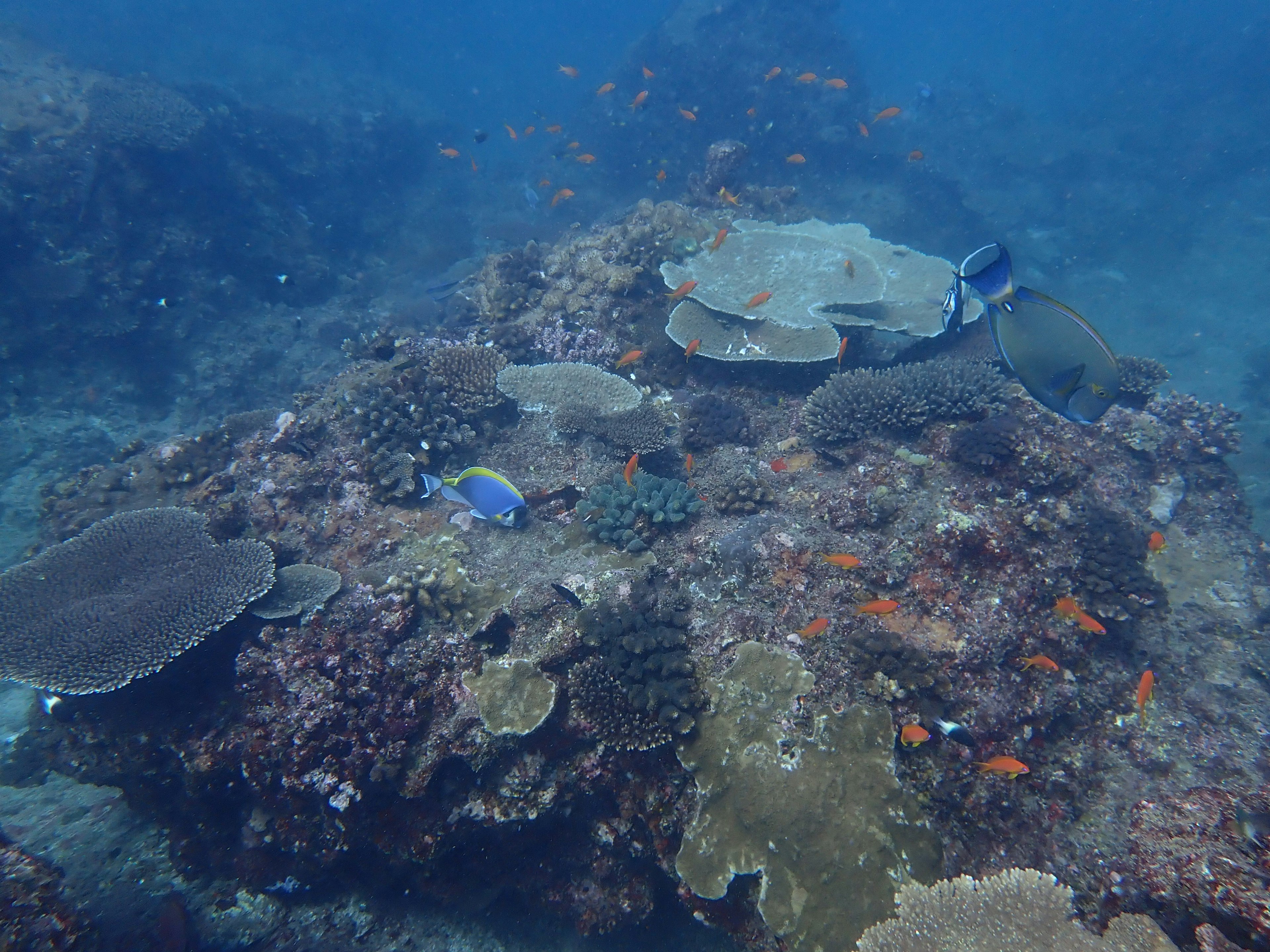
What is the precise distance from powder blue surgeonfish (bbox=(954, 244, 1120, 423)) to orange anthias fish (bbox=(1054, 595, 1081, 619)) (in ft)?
6.12

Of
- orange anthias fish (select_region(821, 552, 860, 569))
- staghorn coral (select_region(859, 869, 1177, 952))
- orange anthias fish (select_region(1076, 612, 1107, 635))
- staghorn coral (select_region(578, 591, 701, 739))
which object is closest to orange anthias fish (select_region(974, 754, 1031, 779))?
staghorn coral (select_region(859, 869, 1177, 952))

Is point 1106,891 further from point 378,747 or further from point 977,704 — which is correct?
point 378,747

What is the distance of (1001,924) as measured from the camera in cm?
305

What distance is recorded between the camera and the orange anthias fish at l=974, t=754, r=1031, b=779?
3.58 m

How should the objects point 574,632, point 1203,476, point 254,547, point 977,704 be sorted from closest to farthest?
point 977,704
point 574,632
point 254,547
point 1203,476

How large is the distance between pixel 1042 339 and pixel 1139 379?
6967mm

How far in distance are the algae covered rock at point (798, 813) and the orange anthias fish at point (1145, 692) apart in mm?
2346

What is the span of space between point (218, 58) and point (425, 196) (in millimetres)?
15424

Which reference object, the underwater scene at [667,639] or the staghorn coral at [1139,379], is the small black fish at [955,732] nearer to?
the underwater scene at [667,639]

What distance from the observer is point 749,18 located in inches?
874

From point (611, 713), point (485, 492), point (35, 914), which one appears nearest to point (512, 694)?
point (611, 713)

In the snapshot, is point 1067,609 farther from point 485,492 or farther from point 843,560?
point 485,492

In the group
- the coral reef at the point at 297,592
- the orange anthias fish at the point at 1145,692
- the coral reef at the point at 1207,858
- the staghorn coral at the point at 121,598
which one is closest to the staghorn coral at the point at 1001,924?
the coral reef at the point at 1207,858

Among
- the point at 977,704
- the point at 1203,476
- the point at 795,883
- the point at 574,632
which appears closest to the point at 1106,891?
the point at 977,704
